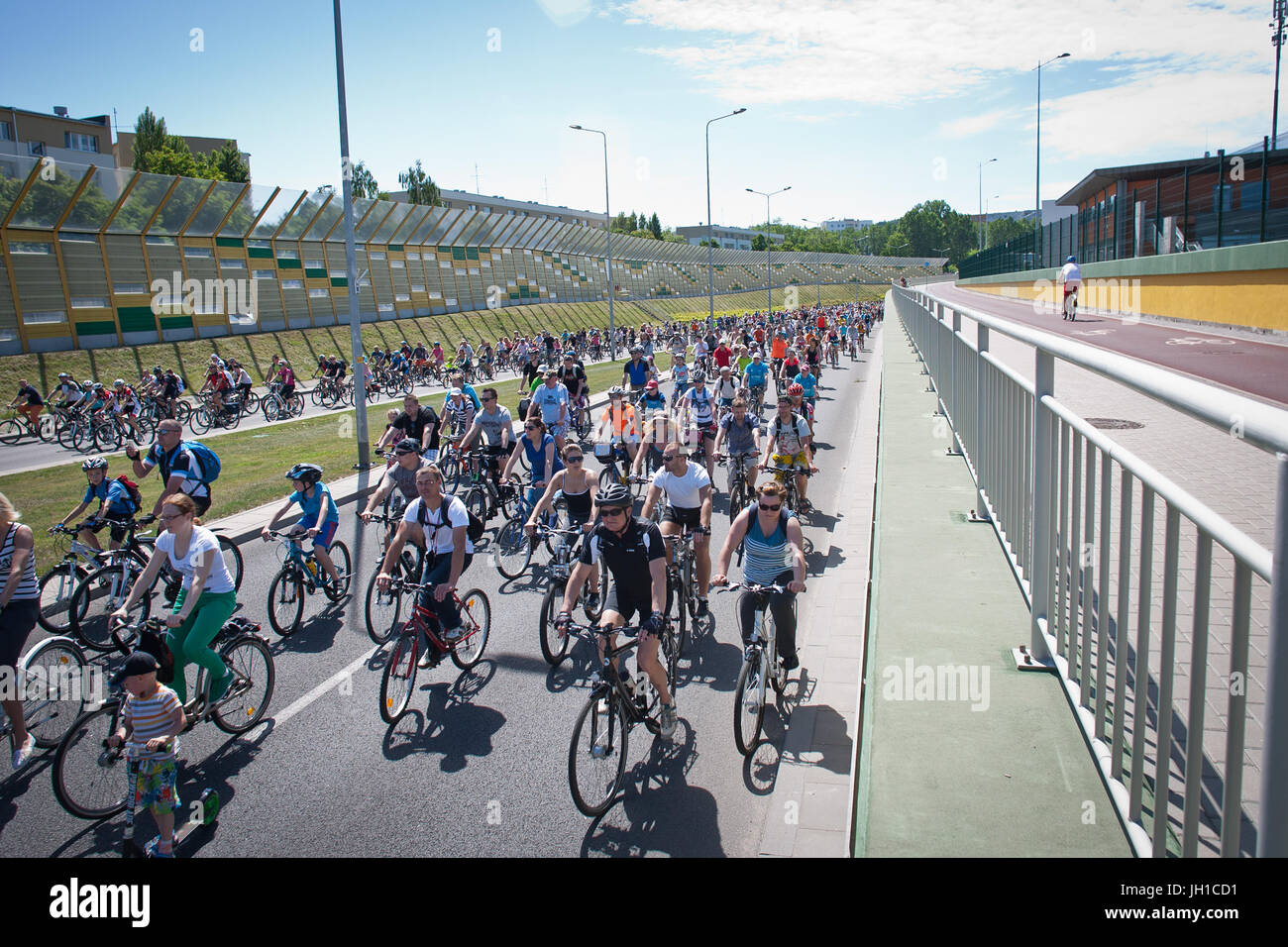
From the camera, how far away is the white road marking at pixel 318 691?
672cm

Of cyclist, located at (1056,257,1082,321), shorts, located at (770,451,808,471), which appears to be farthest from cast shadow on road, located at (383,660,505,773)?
cyclist, located at (1056,257,1082,321)

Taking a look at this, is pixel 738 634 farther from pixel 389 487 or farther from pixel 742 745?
pixel 389 487

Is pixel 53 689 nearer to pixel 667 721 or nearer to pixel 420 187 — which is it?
pixel 667 721

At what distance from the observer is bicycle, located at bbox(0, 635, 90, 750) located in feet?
20.9

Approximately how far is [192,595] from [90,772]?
126 centimetres

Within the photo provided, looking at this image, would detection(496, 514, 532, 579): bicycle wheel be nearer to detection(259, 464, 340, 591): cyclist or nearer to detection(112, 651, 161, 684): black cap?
detection(259, 464, 340, 591): cyclist

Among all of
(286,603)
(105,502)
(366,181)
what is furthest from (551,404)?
(366,181)

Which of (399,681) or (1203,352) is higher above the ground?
(1203,352)

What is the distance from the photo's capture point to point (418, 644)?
6.92 meters

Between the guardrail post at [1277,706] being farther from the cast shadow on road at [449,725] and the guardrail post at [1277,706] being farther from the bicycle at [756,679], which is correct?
the cast shadow on road at [449,725]

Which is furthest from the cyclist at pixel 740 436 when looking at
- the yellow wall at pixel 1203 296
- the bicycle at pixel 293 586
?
the yellow wall at pixel 1203 296
